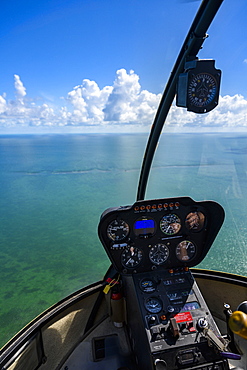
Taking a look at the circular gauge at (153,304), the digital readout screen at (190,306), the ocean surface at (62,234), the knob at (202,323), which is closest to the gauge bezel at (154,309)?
the circular gauge at (153,304)

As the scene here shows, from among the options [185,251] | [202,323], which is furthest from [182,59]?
[202,323]

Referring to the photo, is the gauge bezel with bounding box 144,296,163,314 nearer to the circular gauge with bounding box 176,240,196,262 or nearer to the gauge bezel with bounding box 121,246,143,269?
the gauge bezel with bounding box 121,246,143,269

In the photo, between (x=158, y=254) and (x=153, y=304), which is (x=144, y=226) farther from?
(x=153, y=304)

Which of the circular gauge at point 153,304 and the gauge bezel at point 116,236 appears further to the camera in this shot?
the gauge bezel at point 116,236

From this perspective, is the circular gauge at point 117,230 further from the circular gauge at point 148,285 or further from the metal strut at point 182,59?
the metal strut at point 182,59

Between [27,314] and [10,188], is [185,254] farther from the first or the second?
[10,188]

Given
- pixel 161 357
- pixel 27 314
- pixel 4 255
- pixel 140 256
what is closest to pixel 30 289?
pixel 27 314
